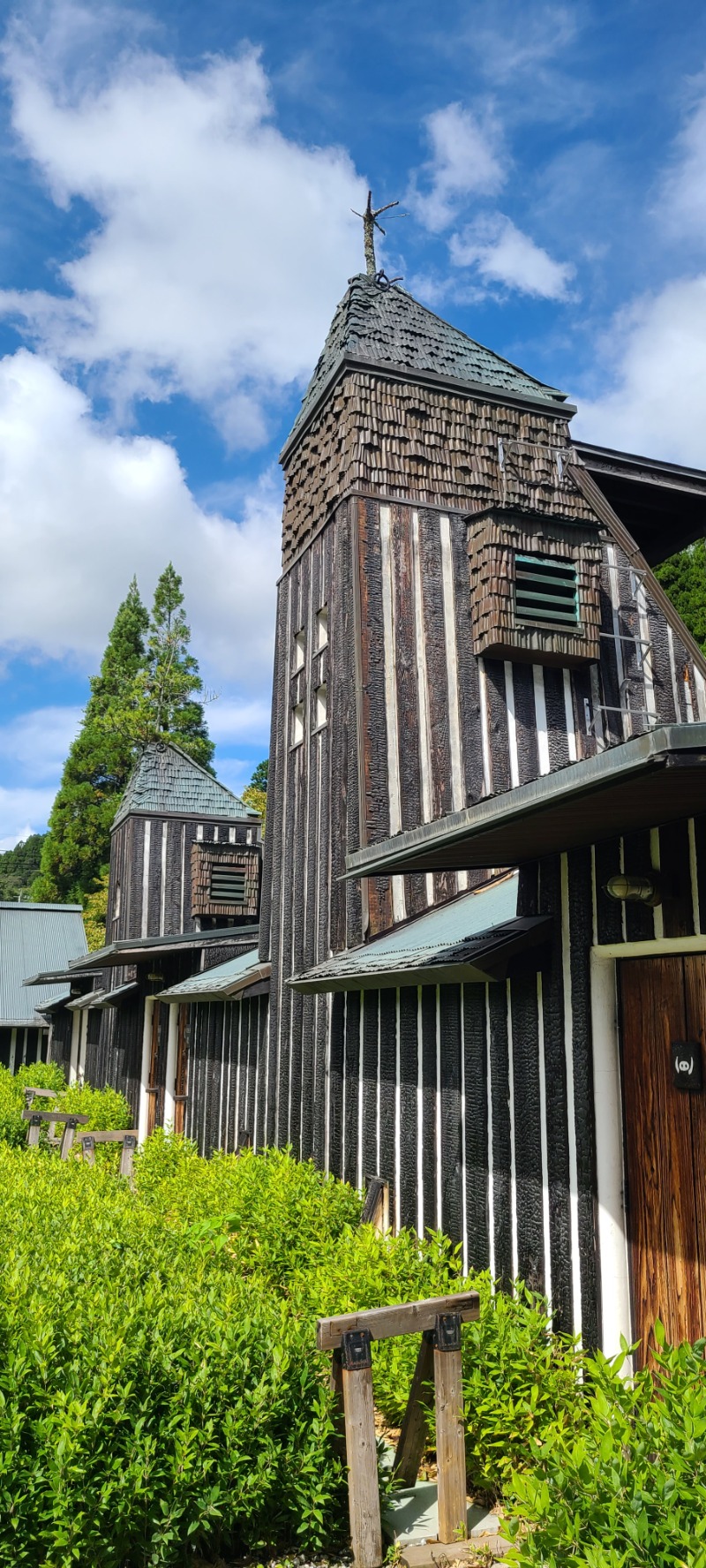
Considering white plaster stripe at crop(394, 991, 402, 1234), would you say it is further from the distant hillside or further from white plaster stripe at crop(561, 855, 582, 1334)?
the distant hillside

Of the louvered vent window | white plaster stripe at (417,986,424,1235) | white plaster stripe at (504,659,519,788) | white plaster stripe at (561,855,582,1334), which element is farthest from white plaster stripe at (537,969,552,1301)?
the louvered vent window

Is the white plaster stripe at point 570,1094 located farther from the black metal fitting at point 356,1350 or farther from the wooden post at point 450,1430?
the black metal fitting at point 356,1350

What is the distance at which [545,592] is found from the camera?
32.0ft

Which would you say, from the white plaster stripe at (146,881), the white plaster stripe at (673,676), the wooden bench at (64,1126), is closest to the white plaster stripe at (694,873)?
the white plaster stripe at (673,676)

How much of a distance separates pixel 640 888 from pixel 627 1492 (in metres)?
2.54

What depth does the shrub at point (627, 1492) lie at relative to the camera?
2.42 metres

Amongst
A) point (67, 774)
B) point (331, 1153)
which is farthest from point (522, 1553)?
point (67, 774)

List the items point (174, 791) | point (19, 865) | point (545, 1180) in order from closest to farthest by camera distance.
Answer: point (545, 1180)
point (174, 791)
point (19, 865)

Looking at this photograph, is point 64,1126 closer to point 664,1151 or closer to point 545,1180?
point 545,1180

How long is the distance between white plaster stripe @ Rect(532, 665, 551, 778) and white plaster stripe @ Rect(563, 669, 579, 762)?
212 millimetres

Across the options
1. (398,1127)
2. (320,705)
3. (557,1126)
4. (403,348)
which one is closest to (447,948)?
(557,1126)

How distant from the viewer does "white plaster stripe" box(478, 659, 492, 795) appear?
369 inches

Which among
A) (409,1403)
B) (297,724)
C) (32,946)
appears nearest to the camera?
(409,1403)

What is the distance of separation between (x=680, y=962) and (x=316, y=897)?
5289mm
